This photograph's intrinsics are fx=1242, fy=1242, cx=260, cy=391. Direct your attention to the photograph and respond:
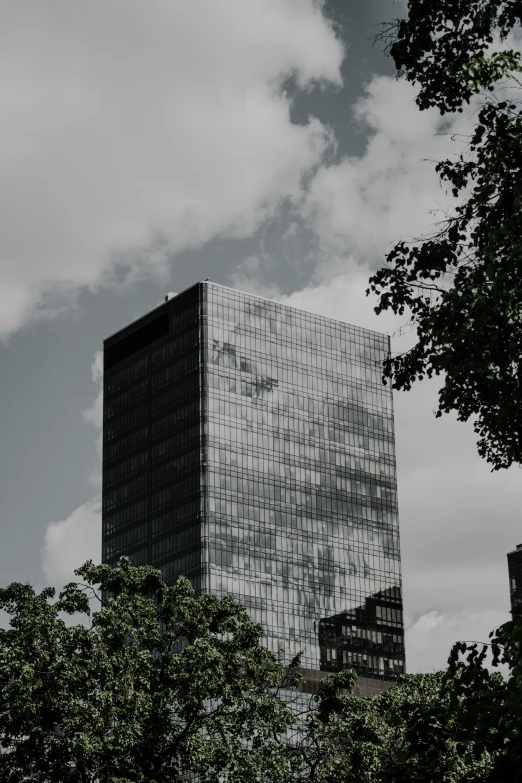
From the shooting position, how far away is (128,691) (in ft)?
130

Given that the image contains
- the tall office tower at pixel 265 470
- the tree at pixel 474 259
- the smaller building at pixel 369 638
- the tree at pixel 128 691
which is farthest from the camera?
the smaller building at pixel 369 638

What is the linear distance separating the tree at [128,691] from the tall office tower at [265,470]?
370 feet

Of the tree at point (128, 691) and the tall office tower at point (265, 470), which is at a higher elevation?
the tall office tower at point (265, 470)

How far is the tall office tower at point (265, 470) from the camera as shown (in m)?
162

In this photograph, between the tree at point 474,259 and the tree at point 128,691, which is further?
the tree at point 128,691

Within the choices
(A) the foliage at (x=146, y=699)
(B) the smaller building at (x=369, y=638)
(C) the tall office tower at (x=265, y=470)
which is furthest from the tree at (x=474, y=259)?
(B) the smaller building at (x=369, y=638)

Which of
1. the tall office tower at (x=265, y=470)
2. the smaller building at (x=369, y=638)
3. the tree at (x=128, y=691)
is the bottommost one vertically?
the tree at (x=128, y=691)

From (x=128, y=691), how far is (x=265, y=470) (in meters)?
129

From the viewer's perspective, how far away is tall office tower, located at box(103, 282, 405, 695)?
162250mm

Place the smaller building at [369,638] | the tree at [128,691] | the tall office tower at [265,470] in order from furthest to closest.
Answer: the smaller building at [369,638] < the tall office tower at [265,470] < the tree at [128,691]

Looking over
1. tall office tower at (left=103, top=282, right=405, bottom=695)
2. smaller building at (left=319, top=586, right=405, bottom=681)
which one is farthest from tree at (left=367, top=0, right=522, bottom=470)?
smaller building at (left=319, top=586, right=405, bottom=681)

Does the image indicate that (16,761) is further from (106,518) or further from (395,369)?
(106,518)

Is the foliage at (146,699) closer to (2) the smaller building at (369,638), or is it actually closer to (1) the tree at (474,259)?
(1) the tree at (474,259)

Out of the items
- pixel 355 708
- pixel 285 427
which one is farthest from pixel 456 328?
pixel 285 427
